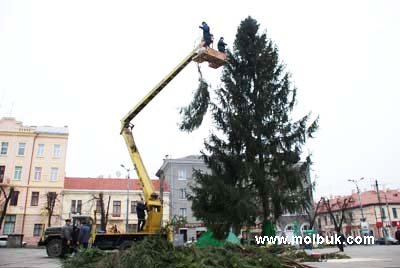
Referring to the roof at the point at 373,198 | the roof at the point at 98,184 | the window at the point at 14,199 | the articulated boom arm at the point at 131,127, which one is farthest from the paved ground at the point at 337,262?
the roof at the point at 373,198

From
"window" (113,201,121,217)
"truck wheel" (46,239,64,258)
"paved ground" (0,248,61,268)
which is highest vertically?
"window" (113,201,121,217)

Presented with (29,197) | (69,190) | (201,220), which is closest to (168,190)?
(69,190)

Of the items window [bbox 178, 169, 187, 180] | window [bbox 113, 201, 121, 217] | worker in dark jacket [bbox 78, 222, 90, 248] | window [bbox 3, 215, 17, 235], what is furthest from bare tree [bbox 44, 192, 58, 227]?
worker in dark jacket [bbox 78, 222, 90, 248]

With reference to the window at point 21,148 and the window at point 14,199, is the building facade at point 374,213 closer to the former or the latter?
the window at point 14,199

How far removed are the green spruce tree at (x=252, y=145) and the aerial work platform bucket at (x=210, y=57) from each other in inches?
73.1

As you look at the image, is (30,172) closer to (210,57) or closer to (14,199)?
(14,199)

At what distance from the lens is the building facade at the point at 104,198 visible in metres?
49.8

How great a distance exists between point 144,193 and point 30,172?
3843cm

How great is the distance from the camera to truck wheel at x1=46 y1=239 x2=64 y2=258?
1823 centimetres

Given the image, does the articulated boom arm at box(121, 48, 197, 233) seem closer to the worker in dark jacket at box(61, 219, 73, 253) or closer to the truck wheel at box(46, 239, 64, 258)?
the worker in dark jacket at box(61, 219, 73, 253)

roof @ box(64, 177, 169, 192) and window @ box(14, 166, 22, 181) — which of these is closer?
window @ box(14, 166, 22, 181)

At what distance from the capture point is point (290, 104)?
2022 cm

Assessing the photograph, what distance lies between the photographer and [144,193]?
1745 centimetres
